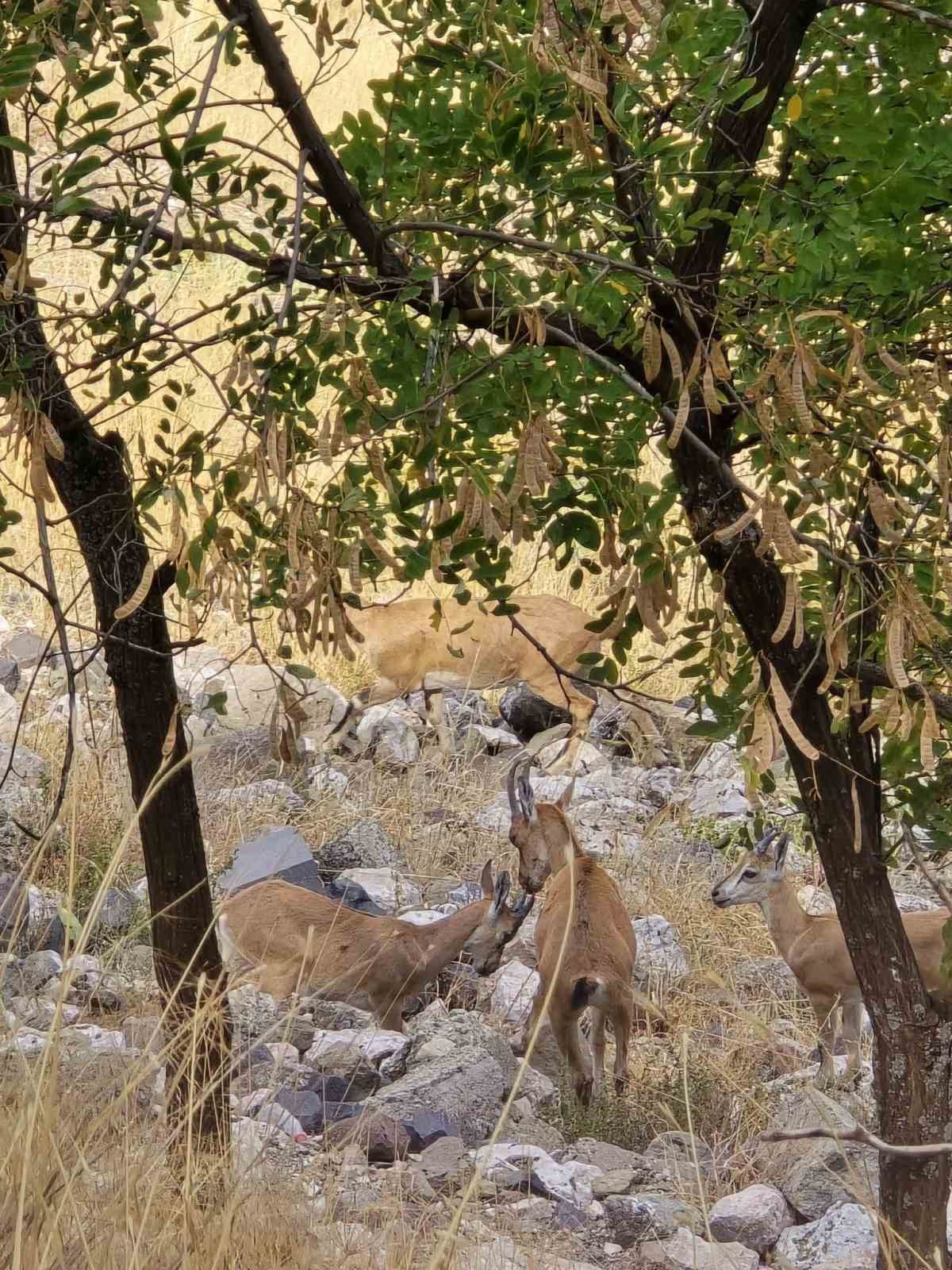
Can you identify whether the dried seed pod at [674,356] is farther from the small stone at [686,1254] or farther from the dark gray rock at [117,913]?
the dark gray rock at [117,913]

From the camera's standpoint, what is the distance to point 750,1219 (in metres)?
4.04

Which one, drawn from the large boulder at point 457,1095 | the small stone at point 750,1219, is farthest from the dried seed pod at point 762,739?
the large boulder at point 457,1095

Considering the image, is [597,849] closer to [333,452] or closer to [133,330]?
[133,330]

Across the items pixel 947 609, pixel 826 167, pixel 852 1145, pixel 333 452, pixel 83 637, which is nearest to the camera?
pixel 333 452

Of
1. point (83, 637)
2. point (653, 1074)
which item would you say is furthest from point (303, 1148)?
point (83, 637)

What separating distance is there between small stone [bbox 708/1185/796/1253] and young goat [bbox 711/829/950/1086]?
811 mm

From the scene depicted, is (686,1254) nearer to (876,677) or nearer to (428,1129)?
(428,1129)

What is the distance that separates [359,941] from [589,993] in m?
1.04

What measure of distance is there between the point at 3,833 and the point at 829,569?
4643 millimetres

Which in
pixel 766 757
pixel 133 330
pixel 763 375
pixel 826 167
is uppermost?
pixel 826 167

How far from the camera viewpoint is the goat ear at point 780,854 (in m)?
6.09

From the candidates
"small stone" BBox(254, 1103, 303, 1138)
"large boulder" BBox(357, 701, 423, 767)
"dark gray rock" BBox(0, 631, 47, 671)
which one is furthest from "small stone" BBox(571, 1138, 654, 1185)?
"dark gray rock" BBox(0, 631, 47, 671)

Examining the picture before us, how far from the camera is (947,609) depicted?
3459 millimetres

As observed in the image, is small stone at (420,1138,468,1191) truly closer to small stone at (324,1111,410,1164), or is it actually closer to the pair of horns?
small stone at (324,1111,410,1164)
